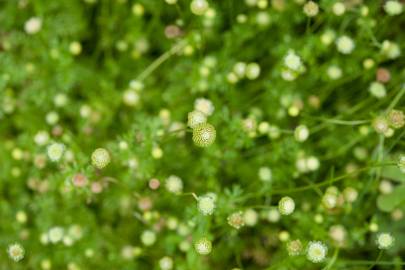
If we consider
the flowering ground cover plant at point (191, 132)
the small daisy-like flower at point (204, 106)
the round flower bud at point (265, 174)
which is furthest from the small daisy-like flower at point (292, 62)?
the round flower bud at point (265, 174)

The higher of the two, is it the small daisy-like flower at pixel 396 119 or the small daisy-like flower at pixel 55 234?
the small daisy-like flower at pixel 396 119

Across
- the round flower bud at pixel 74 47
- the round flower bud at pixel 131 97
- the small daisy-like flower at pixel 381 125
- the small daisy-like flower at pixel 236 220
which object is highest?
the round flower bud at pixel 74 47

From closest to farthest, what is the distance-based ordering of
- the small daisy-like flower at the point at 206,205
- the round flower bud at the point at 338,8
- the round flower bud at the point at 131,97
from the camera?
the small daisy-like flower at the point at 206,205, the round flower bud at the point at 338,8, the round flower bud at the point at 131,97

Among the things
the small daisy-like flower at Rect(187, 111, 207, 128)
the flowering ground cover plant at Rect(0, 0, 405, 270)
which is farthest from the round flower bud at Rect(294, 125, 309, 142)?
the small daisy-like flower at Rect(187, 111, 207, 128)

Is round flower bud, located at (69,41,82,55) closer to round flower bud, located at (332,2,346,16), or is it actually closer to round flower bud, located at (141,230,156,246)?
round flower bud, located at (141,230,156,246)

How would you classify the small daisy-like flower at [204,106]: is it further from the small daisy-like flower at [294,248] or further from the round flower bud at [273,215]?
the small daisy-like flower at [294,248]

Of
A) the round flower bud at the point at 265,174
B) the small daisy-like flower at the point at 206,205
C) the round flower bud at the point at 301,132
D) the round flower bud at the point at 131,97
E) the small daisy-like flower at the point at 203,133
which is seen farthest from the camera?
the round flower bud at the point at 131,97

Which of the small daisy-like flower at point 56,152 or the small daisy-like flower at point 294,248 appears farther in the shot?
the small daisy-like flower at point 56,152
